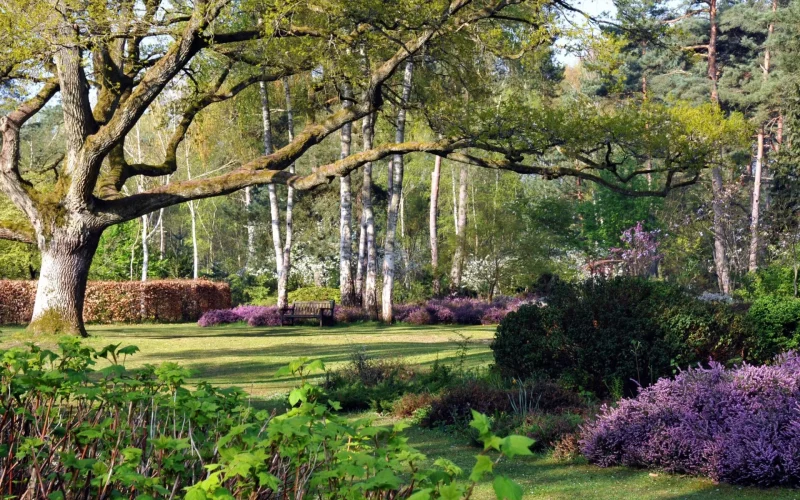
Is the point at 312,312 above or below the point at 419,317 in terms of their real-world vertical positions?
above

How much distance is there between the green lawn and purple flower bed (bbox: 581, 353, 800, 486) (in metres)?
0.13

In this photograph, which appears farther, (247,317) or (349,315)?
(247,317)

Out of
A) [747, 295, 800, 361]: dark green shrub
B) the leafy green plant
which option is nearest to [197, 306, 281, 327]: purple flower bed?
[747, 295, 800, 361]: dark green shrub

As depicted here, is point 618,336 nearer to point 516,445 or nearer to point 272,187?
point 516,445

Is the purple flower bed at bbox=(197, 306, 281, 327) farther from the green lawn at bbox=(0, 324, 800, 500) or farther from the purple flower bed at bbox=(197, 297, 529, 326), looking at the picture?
the green lawn at bbox=(0, 324, 800, 500)

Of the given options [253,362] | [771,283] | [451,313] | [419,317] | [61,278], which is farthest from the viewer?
[451,313]

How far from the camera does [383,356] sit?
16.2 meters

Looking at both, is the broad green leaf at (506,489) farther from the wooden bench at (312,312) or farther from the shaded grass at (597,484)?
the wooden bench at (312,312)

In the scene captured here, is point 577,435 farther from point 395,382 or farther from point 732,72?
point 732,72

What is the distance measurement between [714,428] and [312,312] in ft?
67.4

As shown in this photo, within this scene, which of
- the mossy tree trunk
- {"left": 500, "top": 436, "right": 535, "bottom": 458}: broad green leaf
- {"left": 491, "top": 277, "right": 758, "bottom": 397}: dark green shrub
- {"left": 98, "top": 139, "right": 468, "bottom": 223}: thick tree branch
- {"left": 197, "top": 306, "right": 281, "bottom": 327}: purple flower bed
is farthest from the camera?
{"left": 197, "top": 306, "right": 281, "bottom": 327}: purple flower bed

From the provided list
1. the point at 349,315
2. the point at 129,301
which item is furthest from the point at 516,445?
the point at 129,301

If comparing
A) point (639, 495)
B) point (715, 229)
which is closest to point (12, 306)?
point (639, 495)

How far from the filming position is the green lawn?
6211mm
